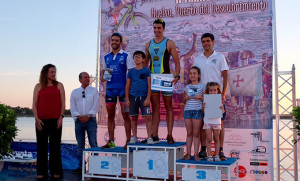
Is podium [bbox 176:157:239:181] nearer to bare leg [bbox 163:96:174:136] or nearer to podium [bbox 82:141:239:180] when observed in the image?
podium [bbox 82:141:239:180]

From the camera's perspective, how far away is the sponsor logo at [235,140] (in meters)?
5.23

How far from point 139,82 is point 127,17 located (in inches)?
90.2

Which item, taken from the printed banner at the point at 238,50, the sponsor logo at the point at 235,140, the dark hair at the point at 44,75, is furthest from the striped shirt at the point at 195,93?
the dark hair at the point at 44,75

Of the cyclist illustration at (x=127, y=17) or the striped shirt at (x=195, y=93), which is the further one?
the cyclist illustration at (x=127, y=17)

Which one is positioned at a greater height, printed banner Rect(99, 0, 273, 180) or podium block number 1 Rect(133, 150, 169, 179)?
printed banner Rect(99, 0, 273, 180)

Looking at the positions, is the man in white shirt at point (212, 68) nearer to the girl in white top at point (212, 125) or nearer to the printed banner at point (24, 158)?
the girl in white top at point (212, 125)

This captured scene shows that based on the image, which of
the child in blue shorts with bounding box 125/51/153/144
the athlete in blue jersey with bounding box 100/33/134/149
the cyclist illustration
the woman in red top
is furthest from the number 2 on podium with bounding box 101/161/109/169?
the cyclist illustration

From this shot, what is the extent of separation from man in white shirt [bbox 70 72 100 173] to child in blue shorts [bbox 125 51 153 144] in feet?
3.08

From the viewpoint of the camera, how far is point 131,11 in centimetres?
598

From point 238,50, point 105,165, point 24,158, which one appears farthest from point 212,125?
point 24,158

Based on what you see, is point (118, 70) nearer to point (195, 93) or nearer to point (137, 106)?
point (137, 106)

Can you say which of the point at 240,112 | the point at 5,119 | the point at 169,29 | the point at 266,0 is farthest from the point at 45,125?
the point at 266,0

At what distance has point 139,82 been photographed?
4.16m

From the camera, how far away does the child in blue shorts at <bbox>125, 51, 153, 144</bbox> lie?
4117mm
